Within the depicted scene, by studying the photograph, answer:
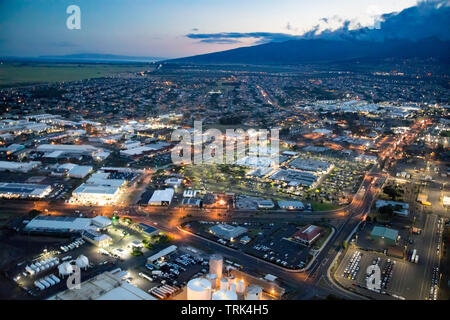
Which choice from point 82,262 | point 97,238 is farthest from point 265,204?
point 82,262

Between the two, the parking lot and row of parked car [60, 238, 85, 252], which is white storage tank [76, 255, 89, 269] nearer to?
row of parked car [60, 238, 85, 252]

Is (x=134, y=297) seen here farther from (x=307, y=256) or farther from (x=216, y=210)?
(x=216, y=210)

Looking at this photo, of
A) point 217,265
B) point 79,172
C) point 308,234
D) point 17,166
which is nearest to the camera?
point 217,265

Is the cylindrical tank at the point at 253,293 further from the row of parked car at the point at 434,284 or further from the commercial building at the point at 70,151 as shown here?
the commercial building at the point at 70,151

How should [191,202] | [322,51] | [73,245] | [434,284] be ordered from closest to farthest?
[434,284], [73,245], [191,202], [322,51]

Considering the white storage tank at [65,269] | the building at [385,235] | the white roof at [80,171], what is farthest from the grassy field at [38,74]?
the building at [385,235]

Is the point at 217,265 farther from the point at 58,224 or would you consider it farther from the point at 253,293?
the point at 58,224
